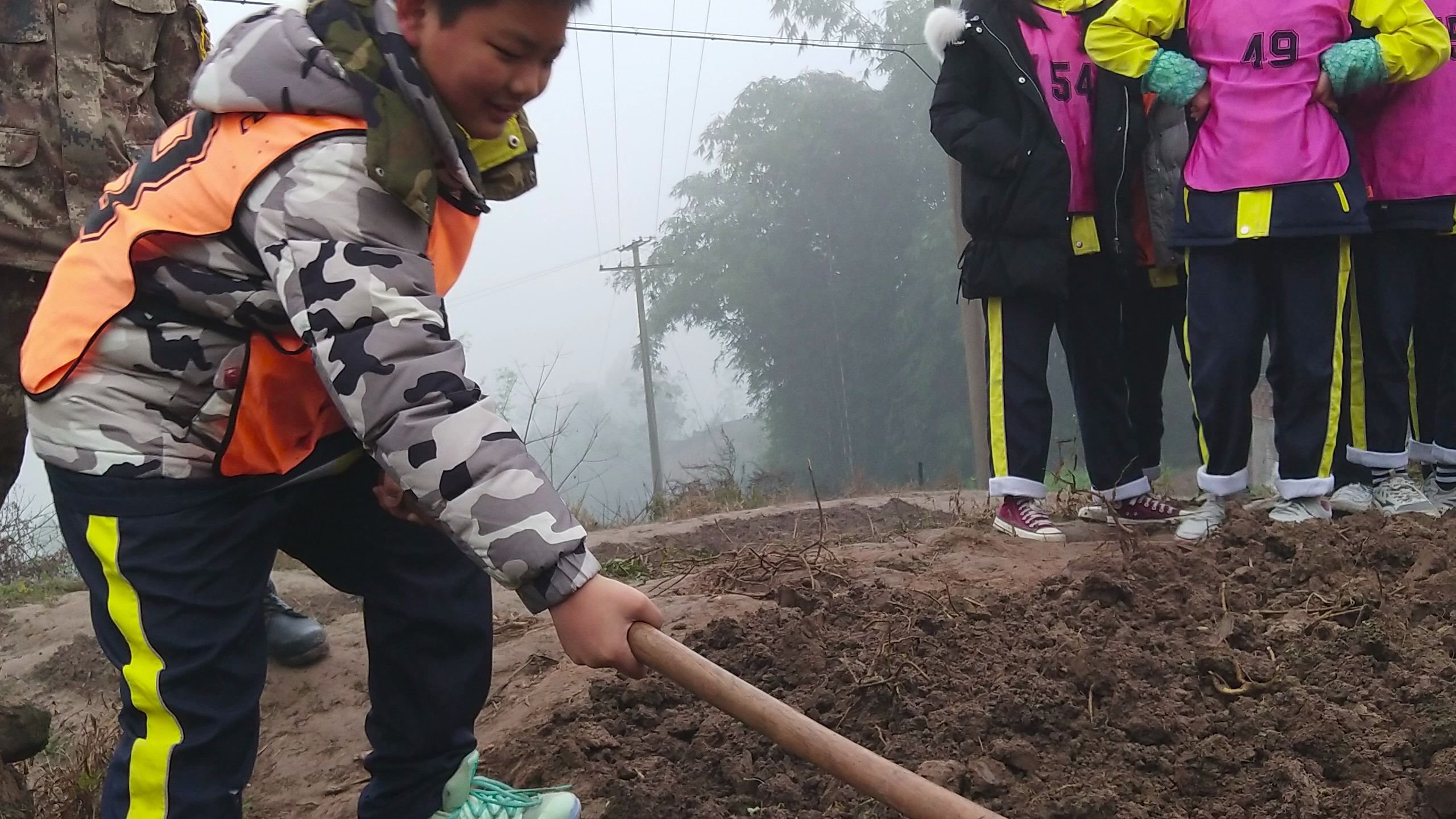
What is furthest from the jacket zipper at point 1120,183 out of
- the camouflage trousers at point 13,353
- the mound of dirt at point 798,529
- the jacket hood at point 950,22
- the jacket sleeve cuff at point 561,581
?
the camouflage trousers at point 13,353

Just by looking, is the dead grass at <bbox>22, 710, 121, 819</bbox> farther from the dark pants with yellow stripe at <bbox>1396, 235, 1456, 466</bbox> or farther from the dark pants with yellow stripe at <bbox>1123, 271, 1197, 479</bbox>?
the dark pants with yellow stripe at <bbox>1396, 235, 1456, 466</bbox>

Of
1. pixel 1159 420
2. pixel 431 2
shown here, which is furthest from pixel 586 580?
pixel 1159 420

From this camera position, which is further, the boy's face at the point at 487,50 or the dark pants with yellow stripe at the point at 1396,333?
the dark pants with yellow stripe at the point at 1396,333

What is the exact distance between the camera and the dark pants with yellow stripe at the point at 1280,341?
352 cm

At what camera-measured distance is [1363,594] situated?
2.51 metres

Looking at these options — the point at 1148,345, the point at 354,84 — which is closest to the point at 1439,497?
the point at 1148,345

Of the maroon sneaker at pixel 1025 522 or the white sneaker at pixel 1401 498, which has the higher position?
the white sneaker at pixel 1401 498

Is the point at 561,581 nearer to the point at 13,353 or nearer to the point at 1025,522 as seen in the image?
the point at 13,353

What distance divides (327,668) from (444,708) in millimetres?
1450

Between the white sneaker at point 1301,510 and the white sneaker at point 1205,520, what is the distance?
15 centimetres

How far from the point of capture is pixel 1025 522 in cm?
406

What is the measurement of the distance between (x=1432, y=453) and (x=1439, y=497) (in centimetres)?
15

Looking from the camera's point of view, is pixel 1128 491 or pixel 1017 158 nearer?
pixel 1017 158

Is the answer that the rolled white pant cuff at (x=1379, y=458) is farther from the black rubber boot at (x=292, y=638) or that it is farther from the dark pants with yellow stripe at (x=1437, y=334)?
the black rubber boot at (x=292, y=638)
